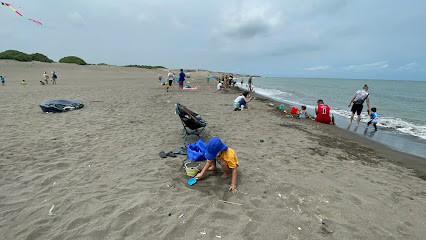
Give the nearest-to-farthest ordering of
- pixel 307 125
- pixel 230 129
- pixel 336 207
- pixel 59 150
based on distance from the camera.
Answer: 1. pixel 336 207
2. pixel 59 150
3. pixel 230 129
4. pixel 307 125

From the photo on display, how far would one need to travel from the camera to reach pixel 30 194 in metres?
2.99

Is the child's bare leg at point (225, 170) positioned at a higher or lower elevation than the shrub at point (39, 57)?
lower

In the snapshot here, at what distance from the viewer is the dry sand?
2443 mm

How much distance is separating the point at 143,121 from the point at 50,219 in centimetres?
486

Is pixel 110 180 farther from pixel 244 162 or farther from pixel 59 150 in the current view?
pixel 244 162

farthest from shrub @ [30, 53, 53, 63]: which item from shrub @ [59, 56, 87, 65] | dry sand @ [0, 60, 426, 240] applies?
dry sand @ [0, 60, 426, 240]

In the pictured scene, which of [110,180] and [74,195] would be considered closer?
[74,195]

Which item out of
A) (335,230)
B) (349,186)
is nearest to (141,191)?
(335,230)

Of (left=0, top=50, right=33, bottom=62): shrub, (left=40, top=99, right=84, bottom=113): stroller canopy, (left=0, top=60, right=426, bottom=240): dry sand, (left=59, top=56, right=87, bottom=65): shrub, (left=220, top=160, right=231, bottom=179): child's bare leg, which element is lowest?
(left=0, top=60, right=426, bottom=240): dry sand

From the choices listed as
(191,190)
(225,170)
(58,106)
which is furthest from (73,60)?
(225,170)

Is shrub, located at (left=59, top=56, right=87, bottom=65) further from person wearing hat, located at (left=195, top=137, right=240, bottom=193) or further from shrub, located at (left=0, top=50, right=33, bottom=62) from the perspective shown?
person wearing hat, located at (left=195, top=137, right=240, bottom=193)

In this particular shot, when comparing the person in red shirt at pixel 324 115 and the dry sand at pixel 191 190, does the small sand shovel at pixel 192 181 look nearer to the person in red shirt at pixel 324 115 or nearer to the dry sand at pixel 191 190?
the dry sand at pixel 191 190

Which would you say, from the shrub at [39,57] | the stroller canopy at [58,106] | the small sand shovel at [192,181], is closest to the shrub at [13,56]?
the shrub at [39,57]

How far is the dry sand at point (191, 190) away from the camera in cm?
244
